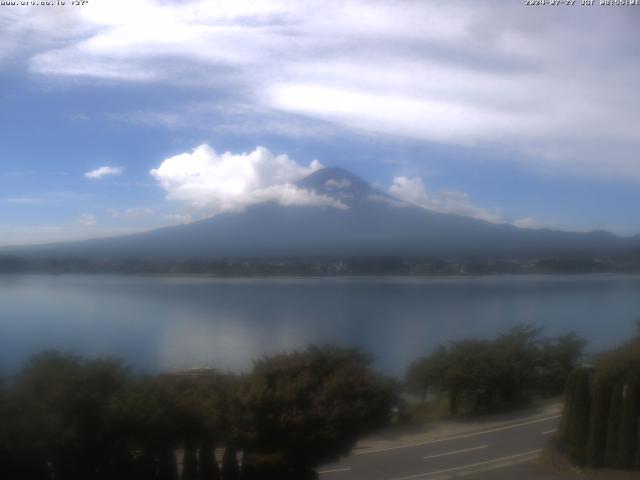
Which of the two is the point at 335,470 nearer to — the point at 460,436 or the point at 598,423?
the point at 460,436

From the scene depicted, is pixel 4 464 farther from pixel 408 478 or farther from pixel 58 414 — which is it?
pixel 408 478

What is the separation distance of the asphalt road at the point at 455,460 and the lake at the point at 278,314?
6.69ft

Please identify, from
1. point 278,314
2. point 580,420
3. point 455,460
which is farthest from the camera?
point 278,314

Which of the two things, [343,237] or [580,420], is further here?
[343,237]

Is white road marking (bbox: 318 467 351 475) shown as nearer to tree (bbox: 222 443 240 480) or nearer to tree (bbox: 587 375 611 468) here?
tree (bbox: 222 443 240 480)

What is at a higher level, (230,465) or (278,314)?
(278,314)

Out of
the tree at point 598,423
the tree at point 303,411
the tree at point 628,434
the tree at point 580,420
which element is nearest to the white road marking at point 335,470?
the tree at point 303,411

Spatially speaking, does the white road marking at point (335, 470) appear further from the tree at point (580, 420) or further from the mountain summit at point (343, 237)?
the mountain summit at point (343, 237)

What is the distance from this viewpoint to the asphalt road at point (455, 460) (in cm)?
956

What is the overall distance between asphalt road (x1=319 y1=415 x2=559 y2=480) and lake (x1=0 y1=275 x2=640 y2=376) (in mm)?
2038

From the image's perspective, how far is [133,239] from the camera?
1975 centimetres

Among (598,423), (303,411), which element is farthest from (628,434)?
(303,411)

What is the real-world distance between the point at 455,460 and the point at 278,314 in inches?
267

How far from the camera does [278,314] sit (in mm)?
15953
